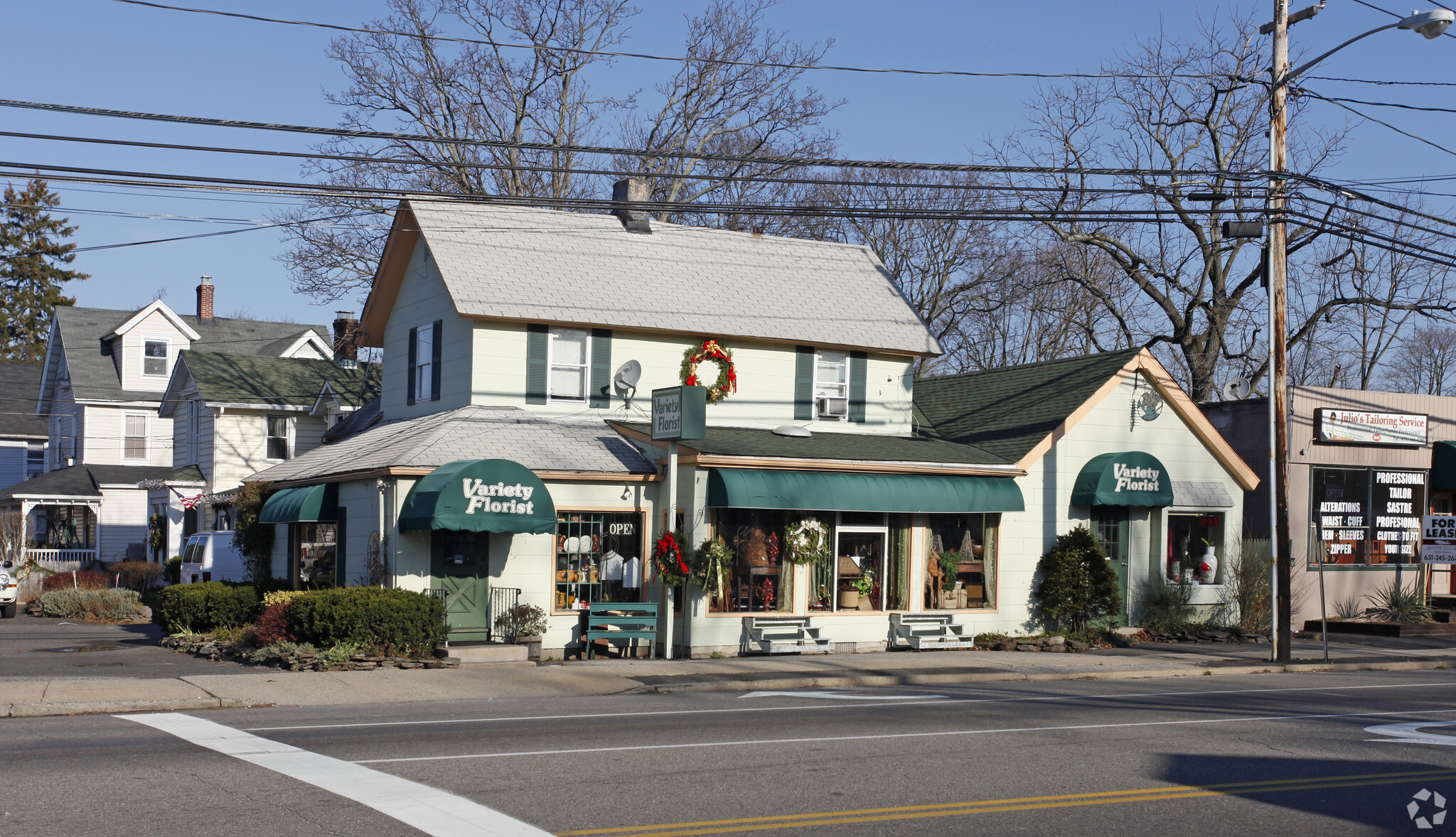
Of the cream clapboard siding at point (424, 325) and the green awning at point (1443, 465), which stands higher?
the cream clapboard siding at point (424, 325)

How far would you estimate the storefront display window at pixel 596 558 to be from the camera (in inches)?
850

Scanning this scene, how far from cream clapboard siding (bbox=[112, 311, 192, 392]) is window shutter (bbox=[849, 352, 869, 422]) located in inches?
1128

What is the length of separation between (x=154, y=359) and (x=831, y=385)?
1172 inches

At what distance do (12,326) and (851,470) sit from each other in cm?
6619

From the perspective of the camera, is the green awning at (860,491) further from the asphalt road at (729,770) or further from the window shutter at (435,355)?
the window shutter at (435,355)

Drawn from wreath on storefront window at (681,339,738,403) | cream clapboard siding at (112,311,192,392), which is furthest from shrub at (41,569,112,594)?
wreath on storefront window at (681,339,738,403)

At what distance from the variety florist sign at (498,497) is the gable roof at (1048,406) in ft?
32.9

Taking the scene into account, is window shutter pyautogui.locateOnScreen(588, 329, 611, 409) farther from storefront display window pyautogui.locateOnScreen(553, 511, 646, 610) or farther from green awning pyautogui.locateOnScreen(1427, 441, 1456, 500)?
green awning pyautogui.locateOnScreen(1427, 441, 1456, 500)

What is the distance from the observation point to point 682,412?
2042 cm

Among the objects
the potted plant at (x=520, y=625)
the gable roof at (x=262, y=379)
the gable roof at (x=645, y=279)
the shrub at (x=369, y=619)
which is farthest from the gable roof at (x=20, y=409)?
the potted plant at (x=520, y=625)

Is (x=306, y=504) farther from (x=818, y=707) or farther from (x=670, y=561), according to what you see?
(x=818, y=707)

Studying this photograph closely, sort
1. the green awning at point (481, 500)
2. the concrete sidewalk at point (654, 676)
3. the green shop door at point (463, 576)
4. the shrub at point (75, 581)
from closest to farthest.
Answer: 1. the concrete sidewalk at point (654, 676)
2. the green awning at point (481, 500)
3. the green shop door at point (463, 576)
4. the shrub at point (75, 581)

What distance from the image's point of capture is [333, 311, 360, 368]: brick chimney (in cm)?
3838

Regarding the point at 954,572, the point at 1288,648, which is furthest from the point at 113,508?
the point at 1288,648
